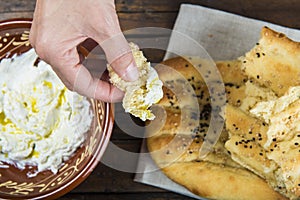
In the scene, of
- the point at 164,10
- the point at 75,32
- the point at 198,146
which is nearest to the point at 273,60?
the point at 198,146

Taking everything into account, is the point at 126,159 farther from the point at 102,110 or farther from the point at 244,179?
the point at 244,179

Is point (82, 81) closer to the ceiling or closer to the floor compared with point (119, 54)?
closer to the floor

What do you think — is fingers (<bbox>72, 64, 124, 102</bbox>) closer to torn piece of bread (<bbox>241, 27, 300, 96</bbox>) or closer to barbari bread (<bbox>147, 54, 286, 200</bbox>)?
barbari bread (<bbox>147, 54, 286, 200</bbox>)

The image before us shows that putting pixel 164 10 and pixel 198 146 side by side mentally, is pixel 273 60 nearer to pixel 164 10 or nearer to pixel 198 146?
pixel 198 146

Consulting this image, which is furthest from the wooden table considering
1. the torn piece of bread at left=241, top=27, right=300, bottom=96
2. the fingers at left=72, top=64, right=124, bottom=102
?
the fingers at left=72, top=64, right=124, bottom=102

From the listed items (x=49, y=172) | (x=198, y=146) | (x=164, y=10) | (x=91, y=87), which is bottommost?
(x=49, y=172)

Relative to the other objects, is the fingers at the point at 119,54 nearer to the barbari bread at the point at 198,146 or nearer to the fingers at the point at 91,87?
the fingers at the point at 91,87

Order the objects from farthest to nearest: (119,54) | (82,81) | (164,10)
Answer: (164,10), (82,81), (119,54)
